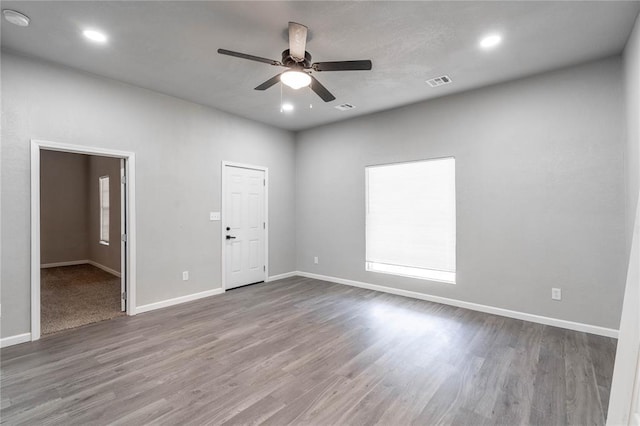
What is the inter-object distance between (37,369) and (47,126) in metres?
2.59

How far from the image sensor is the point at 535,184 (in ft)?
12.1

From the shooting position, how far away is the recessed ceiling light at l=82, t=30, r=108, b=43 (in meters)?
2.80

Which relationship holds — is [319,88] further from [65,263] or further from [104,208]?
[65,263]

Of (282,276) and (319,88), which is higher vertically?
(319,88)

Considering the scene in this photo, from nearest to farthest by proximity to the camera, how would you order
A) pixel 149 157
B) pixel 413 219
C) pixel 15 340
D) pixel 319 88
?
pixel 319 88, pixel 15 340, pixel 149 157, pixel 413 219

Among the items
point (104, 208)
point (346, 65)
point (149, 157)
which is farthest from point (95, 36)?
point (104, 208)

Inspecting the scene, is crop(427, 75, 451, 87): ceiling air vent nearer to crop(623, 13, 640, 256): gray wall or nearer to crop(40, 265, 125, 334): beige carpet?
crop(623, 13, 640, 256): gray wall

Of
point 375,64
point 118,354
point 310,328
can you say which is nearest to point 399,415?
point 310,328

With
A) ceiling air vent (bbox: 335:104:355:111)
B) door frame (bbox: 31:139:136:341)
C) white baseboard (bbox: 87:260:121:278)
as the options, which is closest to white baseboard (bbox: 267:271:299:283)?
door frame (bbox: 31:139:136:341)

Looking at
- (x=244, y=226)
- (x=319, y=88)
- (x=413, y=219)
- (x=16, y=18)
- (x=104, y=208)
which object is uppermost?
(x=16, y=18)

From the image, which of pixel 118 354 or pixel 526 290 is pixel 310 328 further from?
pixel 526 290

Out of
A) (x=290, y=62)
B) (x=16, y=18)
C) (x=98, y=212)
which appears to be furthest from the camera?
(x=98, y=212)

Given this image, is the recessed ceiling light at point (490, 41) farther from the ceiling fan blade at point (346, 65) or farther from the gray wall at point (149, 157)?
the gray wall at point (149, 157)

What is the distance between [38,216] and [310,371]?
345cm
